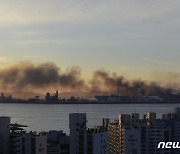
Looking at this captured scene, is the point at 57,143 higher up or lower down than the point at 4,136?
lower down

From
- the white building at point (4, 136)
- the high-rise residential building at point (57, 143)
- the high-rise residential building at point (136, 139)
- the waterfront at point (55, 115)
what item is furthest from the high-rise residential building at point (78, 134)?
the waterfront at point (55, 115)

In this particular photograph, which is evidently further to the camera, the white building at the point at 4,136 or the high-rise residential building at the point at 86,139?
the high-rise residential building at the point at 86,139

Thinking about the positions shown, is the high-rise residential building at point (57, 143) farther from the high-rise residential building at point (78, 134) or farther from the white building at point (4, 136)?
the white building at point (4, 136)

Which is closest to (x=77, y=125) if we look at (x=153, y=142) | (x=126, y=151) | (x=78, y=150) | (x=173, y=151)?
(x=78, y=150)

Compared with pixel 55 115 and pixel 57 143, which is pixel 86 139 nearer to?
pixel 57 143

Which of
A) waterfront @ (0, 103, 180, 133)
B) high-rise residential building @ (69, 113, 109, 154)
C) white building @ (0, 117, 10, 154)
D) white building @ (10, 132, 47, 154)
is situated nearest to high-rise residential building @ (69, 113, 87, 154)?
high-rise residential building @ (69, 113, 109, 154)

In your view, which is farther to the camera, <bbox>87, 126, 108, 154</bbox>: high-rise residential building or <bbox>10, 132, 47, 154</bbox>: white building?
<bbox>87, 126, 108, 154</bbox>: high-rise residential building

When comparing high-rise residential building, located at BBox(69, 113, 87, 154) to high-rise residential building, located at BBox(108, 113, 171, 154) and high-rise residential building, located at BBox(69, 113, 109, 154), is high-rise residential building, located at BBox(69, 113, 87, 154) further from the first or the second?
high-rise residential building, located at BBox(108, 113, 171, 154)

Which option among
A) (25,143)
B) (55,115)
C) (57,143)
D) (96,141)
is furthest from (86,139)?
(55,115)

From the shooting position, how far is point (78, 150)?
362 inches

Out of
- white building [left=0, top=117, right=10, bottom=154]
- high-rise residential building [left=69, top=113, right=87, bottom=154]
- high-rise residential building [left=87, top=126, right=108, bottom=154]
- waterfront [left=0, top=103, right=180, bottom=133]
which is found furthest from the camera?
waterfront [left=0, top=103, right=180, bottom=133]

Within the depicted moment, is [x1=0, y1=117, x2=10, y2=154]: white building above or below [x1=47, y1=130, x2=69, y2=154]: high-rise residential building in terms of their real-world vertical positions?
above

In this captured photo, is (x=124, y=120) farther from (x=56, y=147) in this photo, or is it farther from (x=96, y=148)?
(x=96, y=148)

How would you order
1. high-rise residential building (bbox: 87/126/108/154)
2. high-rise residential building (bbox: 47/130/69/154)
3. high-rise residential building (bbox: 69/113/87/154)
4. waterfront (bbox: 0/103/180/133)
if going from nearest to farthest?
1. high-rise residential building (bbox: 87/126/108/154)
2. high-rise residential building (bbox: 69/113/87/154)
3. high-rise residential building (bbox: 47/130/69/154)
4. waterfront (bbox: 0/103/180/133)
